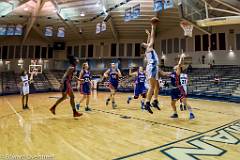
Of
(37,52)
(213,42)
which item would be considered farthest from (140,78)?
(37,52)

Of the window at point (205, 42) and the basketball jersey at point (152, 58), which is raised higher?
the window at point (205, 42)

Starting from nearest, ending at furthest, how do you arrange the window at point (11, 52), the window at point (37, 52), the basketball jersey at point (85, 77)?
the basketball jersey at point (85, 77) < the window at point (11, 52) < the window at point (37, 52)

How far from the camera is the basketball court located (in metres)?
4.05

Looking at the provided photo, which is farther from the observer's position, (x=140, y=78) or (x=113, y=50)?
(x=113, y=50)

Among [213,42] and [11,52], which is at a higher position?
[213,42]

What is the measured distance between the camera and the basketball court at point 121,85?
4.05 m

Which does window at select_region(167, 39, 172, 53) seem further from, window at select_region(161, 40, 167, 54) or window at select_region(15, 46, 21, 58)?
window at select_region(15, 46, 21, 58)

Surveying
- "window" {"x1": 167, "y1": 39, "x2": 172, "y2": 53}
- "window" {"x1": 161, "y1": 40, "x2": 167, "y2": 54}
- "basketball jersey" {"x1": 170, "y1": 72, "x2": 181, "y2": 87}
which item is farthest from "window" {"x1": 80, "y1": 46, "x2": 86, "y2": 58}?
"basketball jersey" {"x1": 170, "y1": 72, "x2": 181, "y2": 87}

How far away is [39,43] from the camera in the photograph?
3225 centimetres

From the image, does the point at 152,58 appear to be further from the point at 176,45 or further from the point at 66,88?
the point at 176,45

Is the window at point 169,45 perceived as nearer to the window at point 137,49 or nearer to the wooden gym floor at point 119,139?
the window at point 137,49

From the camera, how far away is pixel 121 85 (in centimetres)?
2339

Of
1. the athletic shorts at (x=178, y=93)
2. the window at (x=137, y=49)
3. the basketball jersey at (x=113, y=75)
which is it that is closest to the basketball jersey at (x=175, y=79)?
the athletic shorts at (x=178, y=93)

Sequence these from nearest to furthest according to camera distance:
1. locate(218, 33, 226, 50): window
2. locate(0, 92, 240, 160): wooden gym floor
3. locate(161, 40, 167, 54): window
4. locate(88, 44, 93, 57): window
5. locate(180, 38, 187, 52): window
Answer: locate(0, 92, 240, 160): wooden gym floor
locate(218, 33, 226, 50): window
locate(180, 38, 187, 52): window
locate(161, 40, 167, 54): window
locate(88, 44, 93, 57): window
